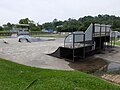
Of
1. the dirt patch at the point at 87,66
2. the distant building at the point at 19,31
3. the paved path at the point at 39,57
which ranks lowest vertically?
the dirt patch at the point at 87,66

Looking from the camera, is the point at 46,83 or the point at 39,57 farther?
the point at 39,57

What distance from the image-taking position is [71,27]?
62375 mm

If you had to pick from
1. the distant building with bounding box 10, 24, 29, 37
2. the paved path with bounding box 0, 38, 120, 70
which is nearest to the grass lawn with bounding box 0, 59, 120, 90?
the paved path with bounding box 0, 38, 120, 70

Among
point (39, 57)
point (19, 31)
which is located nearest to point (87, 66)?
point (39, 57)

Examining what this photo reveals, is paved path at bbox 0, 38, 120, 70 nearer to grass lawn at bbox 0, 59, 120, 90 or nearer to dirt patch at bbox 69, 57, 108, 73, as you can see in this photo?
dirt patch at bbox 69, 57, 108, 73

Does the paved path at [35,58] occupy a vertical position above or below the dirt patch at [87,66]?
above

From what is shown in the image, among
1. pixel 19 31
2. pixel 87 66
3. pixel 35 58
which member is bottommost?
pixel 87 66

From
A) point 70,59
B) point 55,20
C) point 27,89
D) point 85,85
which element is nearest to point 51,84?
point 27,89

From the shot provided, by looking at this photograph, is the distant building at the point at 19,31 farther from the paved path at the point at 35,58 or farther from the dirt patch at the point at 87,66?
the dirt patch at the point at 87,66

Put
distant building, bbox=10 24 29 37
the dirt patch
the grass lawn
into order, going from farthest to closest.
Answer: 1. distant building, bbox=10 24 29 37
2. the dirt patch
3. the grass lawn

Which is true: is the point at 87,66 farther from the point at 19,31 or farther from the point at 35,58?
the point at 19,31

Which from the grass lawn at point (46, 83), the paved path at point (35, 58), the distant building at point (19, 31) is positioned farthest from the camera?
the distant building at point (19, 31)

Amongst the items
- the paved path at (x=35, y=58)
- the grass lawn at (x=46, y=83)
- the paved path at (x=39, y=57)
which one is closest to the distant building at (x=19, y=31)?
the paved path at (x=39, y=57)

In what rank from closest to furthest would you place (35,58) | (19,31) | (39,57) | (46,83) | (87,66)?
(46,83), (87,66), (35,58), (39,57), (19,31)
